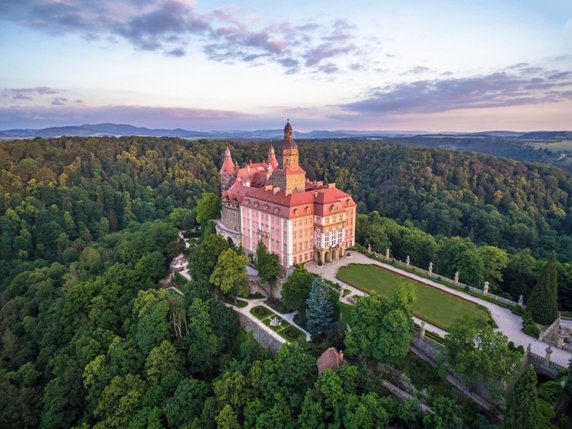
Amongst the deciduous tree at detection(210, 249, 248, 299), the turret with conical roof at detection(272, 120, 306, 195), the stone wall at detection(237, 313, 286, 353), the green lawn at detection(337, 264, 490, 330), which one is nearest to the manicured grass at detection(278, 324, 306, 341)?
the stone wall at detection(237, 313, 286, 353)

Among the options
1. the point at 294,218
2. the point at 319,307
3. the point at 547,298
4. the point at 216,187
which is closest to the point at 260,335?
the point at 319,307

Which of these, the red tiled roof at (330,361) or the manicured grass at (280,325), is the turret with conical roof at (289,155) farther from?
the red tiled roof at (330,361)

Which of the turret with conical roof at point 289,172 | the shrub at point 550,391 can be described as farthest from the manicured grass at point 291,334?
the shrub at point 550,391

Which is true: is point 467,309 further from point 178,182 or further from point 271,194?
point 178,182

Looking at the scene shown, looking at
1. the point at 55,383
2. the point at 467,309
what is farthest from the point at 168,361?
the point at 467,309

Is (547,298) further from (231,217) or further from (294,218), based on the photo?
(231,217)

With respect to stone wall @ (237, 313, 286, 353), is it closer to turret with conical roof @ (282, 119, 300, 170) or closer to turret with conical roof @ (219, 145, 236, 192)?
turret with conical roof @ (282, 119, 300, 170)
